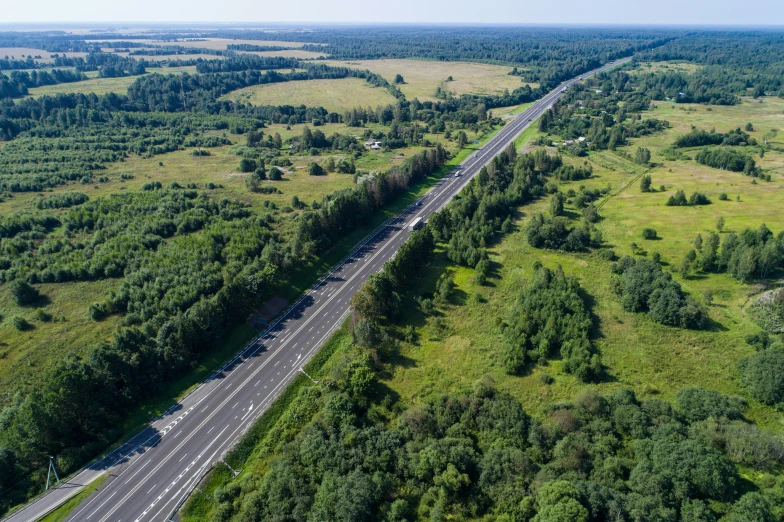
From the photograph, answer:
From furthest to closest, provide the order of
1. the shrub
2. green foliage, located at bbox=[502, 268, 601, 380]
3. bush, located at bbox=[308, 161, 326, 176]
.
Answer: bush, located at bbox=[308, 161, 326, 176] < the shrub < green foliage, located at bbox=[502, 268, 601, 380]

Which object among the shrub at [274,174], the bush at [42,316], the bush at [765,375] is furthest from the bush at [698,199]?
the bush at [42,316]

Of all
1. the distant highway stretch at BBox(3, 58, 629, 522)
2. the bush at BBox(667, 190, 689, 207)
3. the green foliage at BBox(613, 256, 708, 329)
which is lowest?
the distant highway stretch at BBox(3, 58, 629, 522)

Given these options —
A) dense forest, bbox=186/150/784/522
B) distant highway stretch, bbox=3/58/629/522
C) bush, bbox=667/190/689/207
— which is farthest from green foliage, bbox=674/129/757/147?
distant highway stretch, bbox=3/58/629/522

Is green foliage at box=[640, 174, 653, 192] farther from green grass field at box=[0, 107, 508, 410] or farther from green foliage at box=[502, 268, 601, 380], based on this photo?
green foliage at box=[502, 268, 601, 380]

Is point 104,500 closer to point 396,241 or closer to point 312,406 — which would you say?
point 312,406

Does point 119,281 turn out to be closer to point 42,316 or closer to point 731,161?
point 42,316

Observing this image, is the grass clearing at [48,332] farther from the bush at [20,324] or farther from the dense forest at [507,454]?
the dense forest at [507,454]
